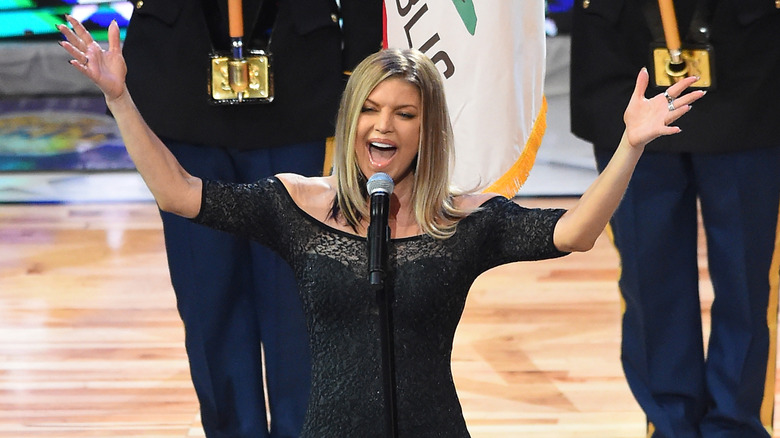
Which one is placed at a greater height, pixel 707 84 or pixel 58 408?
pixel 707 84

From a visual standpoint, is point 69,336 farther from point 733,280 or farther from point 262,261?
point 733,280

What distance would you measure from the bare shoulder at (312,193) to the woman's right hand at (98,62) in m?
0.34

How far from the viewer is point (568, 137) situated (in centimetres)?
645

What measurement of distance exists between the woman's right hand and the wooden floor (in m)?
1.66

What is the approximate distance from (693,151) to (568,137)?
365cm

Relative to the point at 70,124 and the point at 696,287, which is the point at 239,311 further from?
the point at 70,124

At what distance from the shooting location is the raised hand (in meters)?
1.83

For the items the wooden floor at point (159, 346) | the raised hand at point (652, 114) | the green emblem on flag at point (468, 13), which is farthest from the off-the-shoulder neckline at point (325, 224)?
the wooden floor at point (159, 346)

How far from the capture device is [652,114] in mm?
1842

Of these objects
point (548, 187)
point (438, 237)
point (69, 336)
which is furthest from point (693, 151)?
point (548, 187)

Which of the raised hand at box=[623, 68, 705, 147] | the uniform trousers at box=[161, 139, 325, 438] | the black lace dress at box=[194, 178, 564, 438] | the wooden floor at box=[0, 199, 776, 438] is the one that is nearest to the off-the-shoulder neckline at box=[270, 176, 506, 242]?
the black lace dress at box=[194, 178, 564, 438]

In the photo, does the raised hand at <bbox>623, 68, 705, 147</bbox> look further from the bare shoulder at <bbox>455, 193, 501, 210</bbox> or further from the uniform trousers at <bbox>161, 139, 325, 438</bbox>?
the uniform trousers at <bbox>161, 139, 325, 438</bbox>

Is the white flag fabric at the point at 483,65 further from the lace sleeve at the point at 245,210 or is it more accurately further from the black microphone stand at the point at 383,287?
the black microphone stand at the point at 383,287

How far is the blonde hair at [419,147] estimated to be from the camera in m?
2.03
